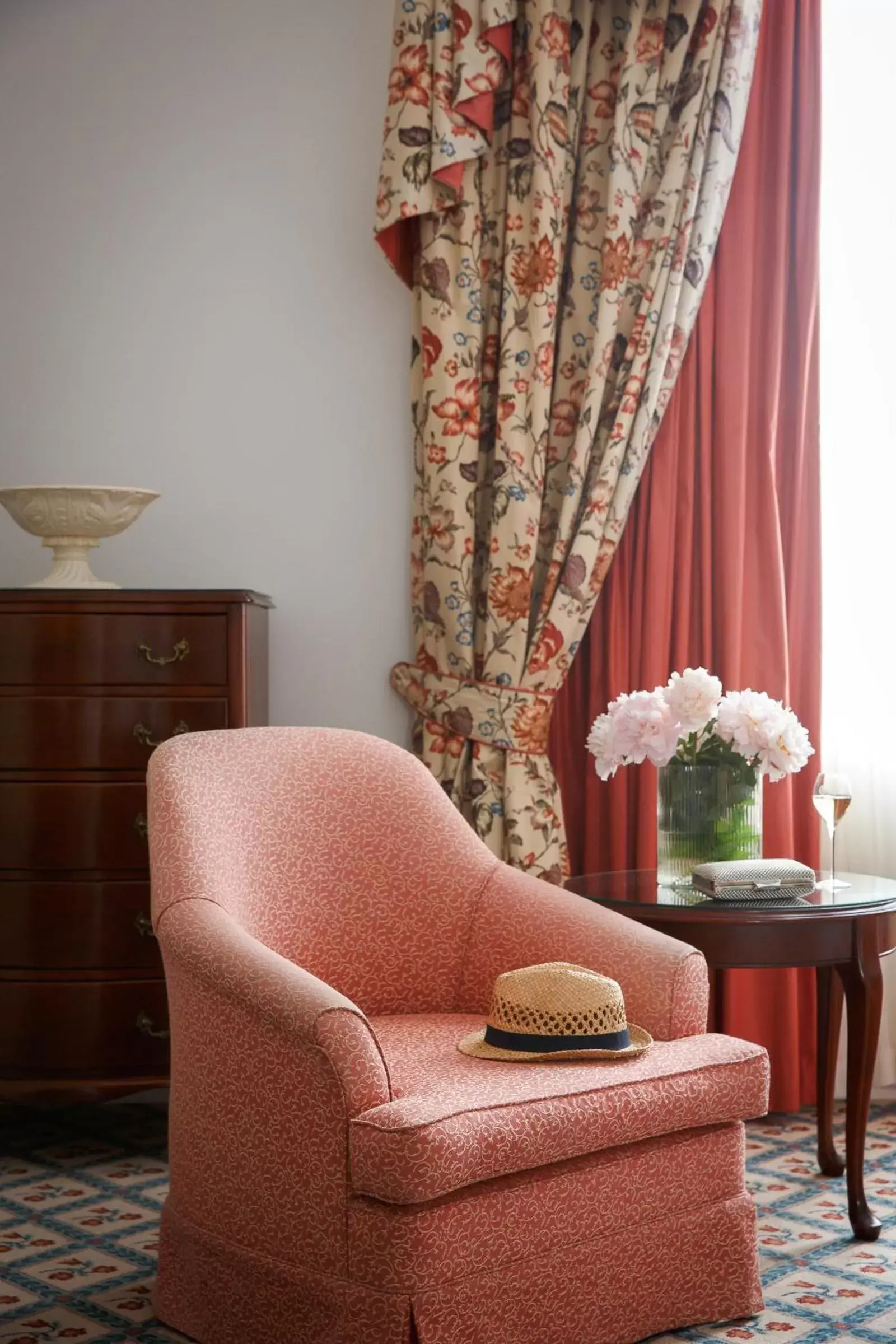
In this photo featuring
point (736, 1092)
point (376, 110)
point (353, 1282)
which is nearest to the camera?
point (353, 1282)

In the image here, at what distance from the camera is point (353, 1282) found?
6.90 feet

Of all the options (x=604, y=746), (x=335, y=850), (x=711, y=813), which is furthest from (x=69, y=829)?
(x=711, y=813)

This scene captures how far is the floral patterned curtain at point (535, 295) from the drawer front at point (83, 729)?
0.76 meters

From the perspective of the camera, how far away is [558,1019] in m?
2.37

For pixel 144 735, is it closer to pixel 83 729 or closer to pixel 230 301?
pixel 83 729

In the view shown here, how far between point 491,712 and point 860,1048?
1265mm

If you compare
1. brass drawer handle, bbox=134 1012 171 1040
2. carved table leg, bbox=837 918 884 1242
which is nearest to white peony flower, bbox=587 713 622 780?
carved table leg, bbox=837 918 884 1242

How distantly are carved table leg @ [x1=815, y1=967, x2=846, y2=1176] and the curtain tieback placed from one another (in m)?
0.90

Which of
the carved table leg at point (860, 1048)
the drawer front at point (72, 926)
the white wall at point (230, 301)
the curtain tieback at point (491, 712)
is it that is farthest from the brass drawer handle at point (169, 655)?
the carved table leg at point (860, 1048)

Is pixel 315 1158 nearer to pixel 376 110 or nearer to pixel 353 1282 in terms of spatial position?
pixel 353 1282

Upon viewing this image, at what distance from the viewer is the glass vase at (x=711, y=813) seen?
9.91 ft

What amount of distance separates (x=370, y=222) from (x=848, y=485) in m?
1.44

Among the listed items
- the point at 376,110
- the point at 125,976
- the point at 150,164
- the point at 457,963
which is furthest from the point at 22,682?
the point at 376,110

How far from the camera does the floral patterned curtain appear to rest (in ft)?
12.1
